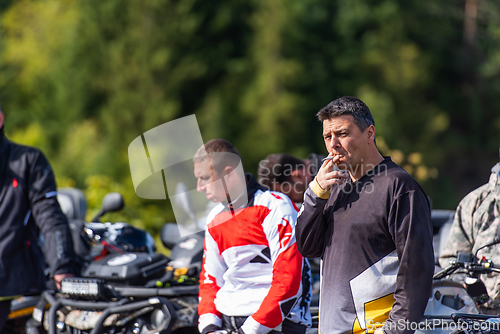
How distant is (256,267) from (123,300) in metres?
1.16

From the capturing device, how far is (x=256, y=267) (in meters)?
3.01

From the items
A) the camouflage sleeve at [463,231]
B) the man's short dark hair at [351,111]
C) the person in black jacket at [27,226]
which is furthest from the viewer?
the person in black jacket at [27,226]

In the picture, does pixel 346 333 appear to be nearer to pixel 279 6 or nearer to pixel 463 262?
pixel 463 262

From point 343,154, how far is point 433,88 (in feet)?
85.8

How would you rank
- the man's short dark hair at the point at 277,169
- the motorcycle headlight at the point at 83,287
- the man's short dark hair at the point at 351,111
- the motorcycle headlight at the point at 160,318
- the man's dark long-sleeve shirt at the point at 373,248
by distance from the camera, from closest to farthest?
1. the man's dark long-sleeve shirt at the point at 373,248
2. the man's short dark hair at the point at 351,111
3. the motorcycle headlight at the point at 160,318
4. the motorcycle headlight at the point at 83,287
5. the man's short dark hair at the point at 277,169

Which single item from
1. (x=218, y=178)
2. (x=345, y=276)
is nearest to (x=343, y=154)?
(x=345, y=276)

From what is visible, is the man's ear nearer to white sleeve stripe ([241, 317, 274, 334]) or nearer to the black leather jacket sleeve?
white sleeve stripe ([241, 317, 274, 334])

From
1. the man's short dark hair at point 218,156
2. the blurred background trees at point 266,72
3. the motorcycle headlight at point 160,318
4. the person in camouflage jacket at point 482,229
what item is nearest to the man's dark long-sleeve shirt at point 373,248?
the man's short dark hair at point 218,156

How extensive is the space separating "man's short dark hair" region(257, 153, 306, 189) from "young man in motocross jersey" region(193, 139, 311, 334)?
1.13 m

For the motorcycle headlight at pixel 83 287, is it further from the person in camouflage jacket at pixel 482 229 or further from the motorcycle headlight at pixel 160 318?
the person in camouflage jacket at pixel 482 229

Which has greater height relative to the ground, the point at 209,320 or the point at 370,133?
the point at 370,133

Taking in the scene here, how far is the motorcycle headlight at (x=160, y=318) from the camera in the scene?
3494mm

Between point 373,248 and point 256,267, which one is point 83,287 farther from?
point 373,248

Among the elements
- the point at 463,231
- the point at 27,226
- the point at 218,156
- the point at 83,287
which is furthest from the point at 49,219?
the point at 463,231
